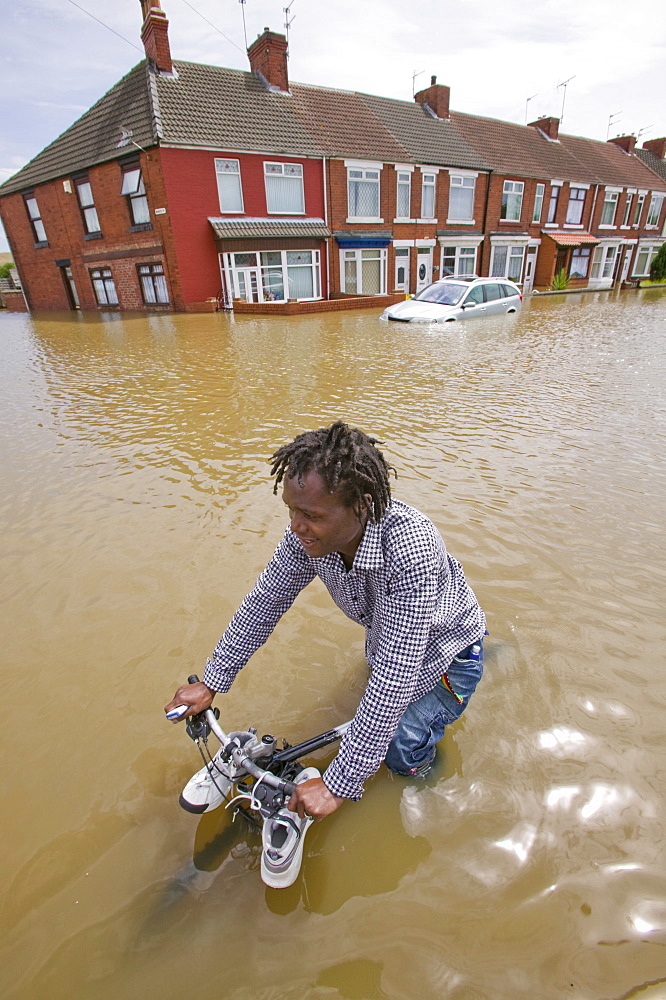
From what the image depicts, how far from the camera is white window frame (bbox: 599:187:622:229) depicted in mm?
30266

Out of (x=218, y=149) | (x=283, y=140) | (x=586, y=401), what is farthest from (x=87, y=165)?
(x=586, y=401)

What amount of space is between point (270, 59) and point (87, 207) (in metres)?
8.85

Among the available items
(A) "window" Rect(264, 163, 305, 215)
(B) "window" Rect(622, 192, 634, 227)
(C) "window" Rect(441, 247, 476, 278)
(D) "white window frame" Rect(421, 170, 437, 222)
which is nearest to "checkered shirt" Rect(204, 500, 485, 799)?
(A) "window" Rect(264, 163, 305, 215)

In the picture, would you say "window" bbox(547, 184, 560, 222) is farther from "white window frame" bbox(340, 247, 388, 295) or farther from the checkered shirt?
the checkered shirt

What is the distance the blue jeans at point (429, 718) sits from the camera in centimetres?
199

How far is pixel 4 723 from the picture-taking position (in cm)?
240

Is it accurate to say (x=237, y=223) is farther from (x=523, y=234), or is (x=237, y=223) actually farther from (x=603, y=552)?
(x=603, y=552)

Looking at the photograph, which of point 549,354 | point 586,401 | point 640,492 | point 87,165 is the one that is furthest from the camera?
point 87,165

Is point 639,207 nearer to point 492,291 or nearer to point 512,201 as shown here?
point 512,201

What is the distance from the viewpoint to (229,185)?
17859 mm

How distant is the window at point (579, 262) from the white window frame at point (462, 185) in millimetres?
8888

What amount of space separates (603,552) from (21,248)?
1134 inches

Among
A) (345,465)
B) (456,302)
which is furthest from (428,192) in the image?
(345,465)

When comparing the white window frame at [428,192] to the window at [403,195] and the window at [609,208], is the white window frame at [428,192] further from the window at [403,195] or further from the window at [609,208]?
the window at [609,208]
